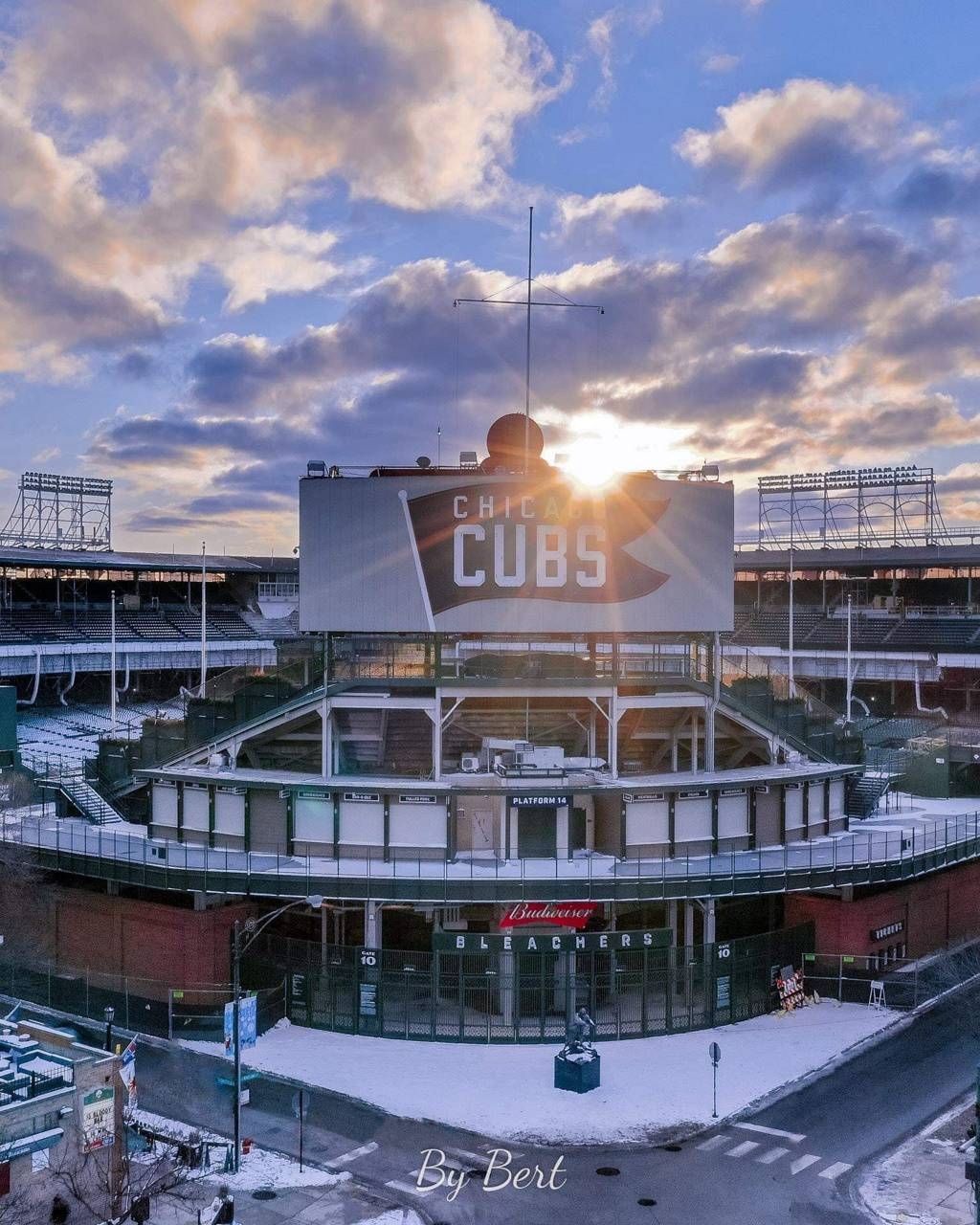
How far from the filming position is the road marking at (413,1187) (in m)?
26.8

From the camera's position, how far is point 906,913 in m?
45.7

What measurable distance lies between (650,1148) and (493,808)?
48.1 feet

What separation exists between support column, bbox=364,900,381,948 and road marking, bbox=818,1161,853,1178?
54.1 ft

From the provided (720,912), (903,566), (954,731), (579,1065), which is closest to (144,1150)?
(579,1065)

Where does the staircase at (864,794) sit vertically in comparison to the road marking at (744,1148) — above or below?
above

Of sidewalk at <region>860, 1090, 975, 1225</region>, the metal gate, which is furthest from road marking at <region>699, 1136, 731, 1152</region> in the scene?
the metal gate

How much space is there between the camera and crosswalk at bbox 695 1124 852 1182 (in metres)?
28.0

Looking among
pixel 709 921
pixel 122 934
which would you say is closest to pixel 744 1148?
pixel 709 921

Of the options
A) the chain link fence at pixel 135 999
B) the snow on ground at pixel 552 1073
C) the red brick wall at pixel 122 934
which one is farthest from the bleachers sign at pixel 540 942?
the red brick wall at pixel 122 934

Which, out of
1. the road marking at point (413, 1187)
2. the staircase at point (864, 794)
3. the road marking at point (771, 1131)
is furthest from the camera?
the staircase at point (864, 794)

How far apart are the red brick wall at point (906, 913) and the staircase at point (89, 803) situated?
27.3 m

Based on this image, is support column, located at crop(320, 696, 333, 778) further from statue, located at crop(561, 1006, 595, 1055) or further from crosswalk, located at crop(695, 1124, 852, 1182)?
crosswalk, located at crop(695, 1124, 852, 1182)

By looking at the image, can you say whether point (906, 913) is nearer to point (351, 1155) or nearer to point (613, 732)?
point (613, 732)

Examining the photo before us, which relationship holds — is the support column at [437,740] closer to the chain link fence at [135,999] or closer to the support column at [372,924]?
the support column at [372,924]
